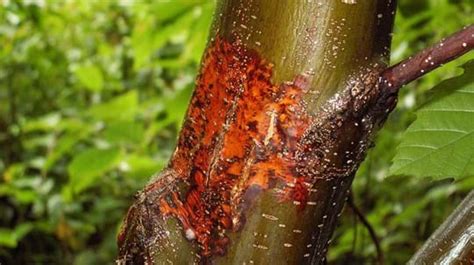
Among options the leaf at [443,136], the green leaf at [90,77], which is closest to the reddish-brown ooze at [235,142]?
the leaf at [443,136]

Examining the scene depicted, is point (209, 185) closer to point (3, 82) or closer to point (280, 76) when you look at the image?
point (280, 76)

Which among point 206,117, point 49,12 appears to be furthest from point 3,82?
point 206,117

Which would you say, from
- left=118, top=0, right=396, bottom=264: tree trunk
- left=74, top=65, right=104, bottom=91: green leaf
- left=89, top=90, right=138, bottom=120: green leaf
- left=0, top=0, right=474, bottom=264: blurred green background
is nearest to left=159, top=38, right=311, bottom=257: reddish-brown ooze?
left=118, top=0, right=396, bottom=264: tree trunk

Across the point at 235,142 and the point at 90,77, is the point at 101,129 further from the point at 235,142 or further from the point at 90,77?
the point at 235,142

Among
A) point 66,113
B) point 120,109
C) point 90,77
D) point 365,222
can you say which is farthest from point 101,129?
point 365,222

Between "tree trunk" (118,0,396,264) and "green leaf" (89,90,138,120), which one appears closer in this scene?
"tree trunk" (118,0,396,264)

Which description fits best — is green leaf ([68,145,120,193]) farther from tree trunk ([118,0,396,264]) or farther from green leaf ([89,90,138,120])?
tree trunk ([118,0,396,264])
